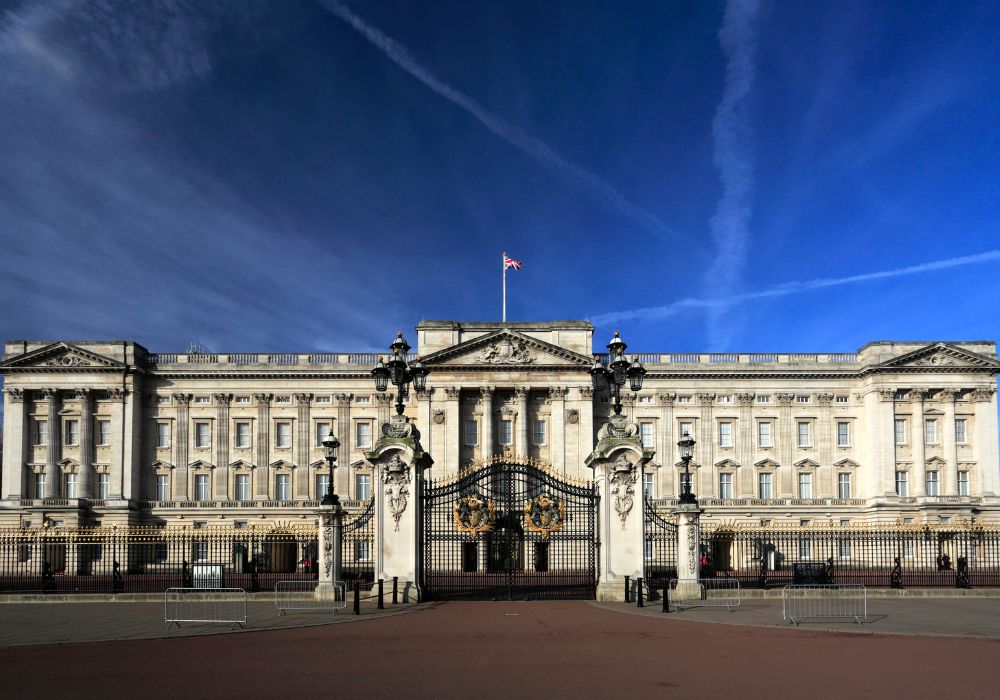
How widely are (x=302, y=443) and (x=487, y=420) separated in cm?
1502

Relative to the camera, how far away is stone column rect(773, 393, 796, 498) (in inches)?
2542

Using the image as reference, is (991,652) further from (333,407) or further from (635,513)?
(333,407)

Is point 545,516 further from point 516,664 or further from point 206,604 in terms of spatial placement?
point 516,664

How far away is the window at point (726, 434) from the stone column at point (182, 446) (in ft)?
138

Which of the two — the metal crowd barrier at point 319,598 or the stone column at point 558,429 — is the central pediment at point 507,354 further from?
the metal crowd barrier at point 319,598

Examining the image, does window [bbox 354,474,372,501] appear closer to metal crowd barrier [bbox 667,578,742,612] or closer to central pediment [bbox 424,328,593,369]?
central pediment [bbox 424,328,593,369]

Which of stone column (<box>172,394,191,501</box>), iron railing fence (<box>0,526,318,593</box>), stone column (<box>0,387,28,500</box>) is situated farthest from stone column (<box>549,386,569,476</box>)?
stone column (<box>0,387,28,500</box>)

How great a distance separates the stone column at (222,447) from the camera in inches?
2554

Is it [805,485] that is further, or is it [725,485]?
[805,485]

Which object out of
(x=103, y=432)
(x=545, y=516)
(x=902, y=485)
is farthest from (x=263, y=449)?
(x=902, y=485)

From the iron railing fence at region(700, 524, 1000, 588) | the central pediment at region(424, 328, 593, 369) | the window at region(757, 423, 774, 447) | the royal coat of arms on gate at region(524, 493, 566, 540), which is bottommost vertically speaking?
the iron railing fence at region(700, 524, 1000, 588)

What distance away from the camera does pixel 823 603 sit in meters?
25.6

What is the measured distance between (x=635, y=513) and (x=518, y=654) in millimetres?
11459

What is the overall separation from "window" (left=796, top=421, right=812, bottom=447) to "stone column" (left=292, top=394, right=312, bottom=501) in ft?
127
